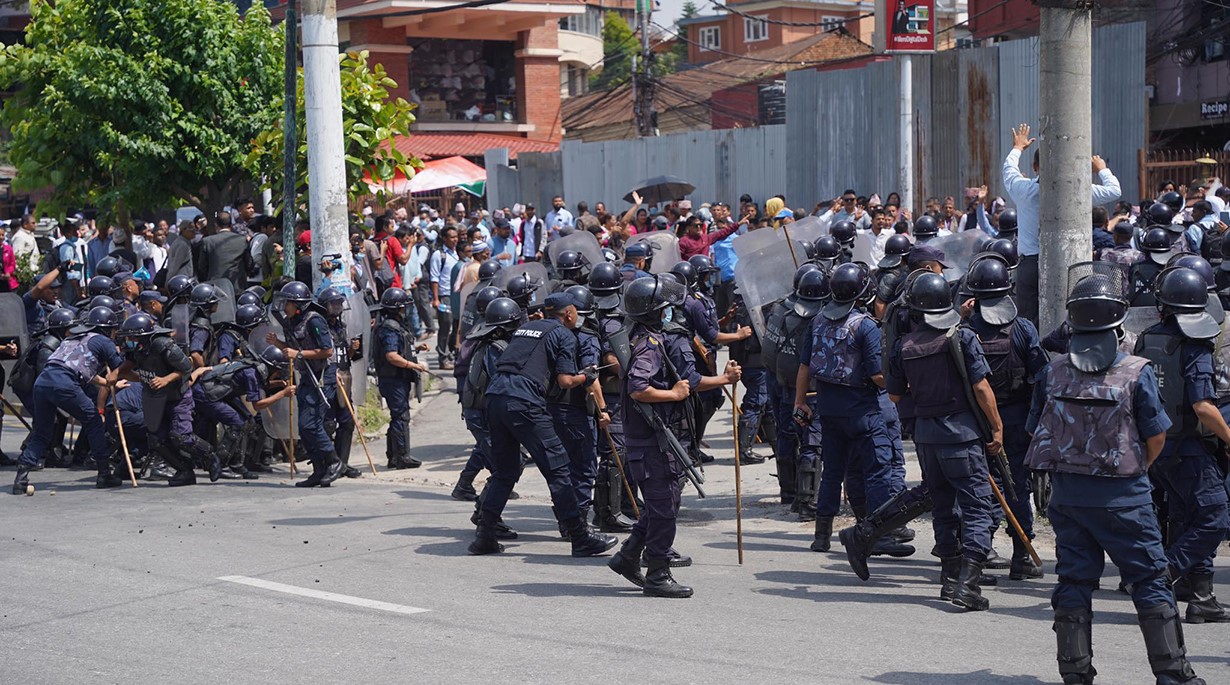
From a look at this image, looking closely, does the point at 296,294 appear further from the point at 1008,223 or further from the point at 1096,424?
the point at 1096,424

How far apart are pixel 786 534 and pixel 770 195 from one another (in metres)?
16.7

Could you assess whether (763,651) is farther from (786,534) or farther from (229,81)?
(229,81)

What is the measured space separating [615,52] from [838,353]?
58.5m

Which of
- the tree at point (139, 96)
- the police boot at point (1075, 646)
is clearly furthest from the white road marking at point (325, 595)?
the tree at point (139, 96)

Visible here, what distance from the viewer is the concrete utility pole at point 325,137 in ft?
46.8

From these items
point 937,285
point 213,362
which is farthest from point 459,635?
point 213,362

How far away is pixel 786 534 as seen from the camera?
9.84 meters

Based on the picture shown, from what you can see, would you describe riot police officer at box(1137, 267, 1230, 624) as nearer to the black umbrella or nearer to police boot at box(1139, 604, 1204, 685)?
police boot at box(1139, 604, 1204, 685)

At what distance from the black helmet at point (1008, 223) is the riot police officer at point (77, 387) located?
7708mm

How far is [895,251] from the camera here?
11.2 meters

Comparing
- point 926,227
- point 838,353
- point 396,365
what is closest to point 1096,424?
point 838,353

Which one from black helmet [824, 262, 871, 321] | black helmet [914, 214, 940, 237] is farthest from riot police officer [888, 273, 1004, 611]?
black helmet [914, 214, 940, 237]

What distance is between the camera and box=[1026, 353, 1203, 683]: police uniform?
19.0ft

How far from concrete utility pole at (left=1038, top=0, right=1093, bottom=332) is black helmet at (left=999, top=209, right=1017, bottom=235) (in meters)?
3.05
